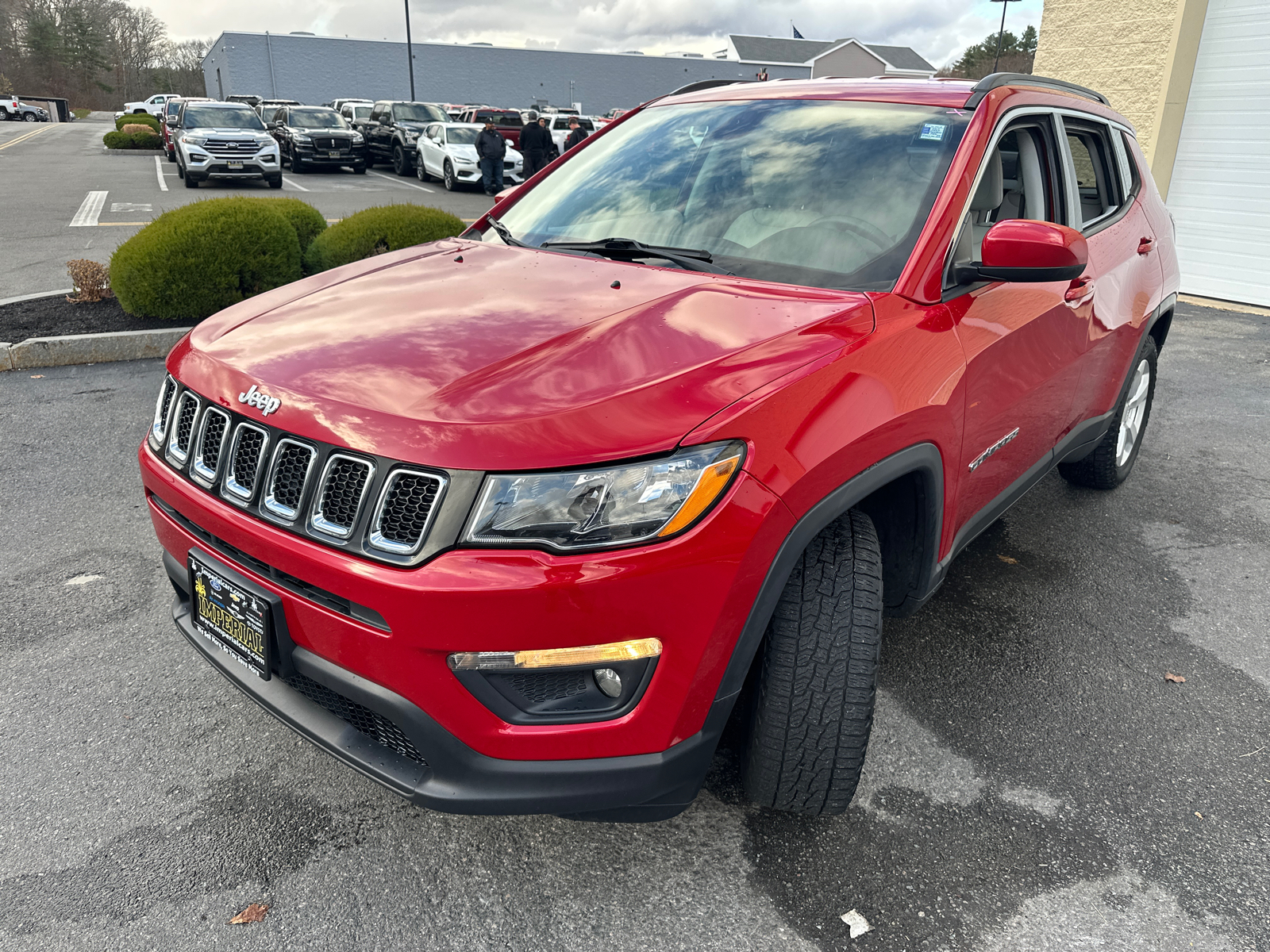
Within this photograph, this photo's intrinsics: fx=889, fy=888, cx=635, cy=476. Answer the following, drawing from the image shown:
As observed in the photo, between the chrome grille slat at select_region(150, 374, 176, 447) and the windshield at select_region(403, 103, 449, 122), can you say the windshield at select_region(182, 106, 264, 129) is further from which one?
the chrome grille slat at select_region(150, 374, 176, 447)

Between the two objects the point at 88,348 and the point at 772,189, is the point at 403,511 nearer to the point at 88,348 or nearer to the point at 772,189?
the point at 772,189

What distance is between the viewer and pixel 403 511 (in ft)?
5.49

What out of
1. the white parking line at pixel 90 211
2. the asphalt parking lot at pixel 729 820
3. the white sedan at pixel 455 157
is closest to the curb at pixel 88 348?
the asphalt parking lot at pixel 729 820

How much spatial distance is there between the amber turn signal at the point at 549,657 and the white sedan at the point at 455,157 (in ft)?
57.8

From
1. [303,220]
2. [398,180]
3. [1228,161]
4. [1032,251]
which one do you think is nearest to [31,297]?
[303,220]

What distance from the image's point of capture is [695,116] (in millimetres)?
3127

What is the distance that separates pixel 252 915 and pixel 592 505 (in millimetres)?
1226

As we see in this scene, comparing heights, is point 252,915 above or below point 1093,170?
below

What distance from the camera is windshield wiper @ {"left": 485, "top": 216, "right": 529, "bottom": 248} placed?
9.67 ft

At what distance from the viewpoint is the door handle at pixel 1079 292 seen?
2988 mm

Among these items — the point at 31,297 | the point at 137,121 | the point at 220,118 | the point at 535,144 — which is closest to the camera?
the point at 31,297

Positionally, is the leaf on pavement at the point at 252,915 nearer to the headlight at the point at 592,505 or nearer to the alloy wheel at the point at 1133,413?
the headlight at the point at 592,505

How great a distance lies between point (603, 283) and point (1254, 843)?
7.11 feet

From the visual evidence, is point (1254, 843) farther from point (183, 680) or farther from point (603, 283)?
point (183, 680)
